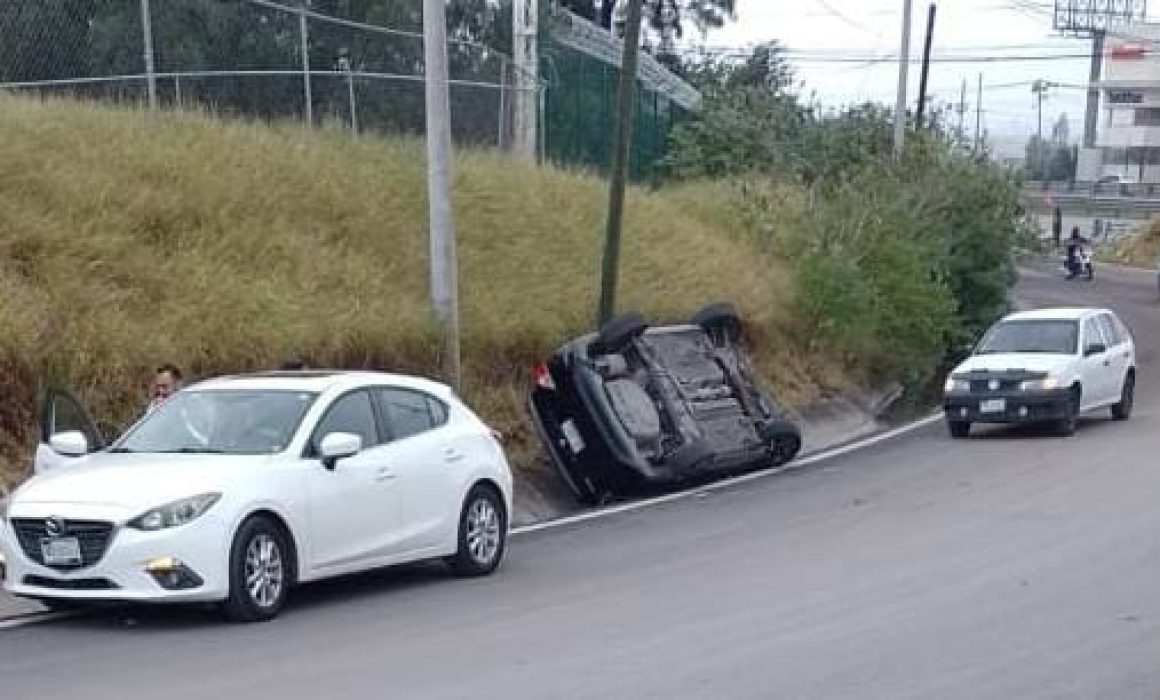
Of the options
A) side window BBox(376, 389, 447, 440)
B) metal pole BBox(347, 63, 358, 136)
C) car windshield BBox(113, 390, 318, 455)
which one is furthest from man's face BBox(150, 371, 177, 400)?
metal pole BBox(347, 63, 358, 136)

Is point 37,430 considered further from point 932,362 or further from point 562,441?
point 932,362

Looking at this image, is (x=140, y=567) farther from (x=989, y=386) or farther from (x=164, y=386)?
(x=989, y=386)

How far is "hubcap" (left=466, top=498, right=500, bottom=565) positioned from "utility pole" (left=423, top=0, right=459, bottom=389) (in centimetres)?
592

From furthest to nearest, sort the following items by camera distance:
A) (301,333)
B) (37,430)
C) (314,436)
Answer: (301,333)
(37,430)
(314,436)

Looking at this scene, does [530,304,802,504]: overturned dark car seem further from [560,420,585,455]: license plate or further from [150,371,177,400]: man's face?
[150,371,177,400]: man's face

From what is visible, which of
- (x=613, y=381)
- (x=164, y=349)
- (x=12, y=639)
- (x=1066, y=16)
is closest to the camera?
(x=12, y=639)

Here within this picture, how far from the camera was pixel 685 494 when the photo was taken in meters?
21.3

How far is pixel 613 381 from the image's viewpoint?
20.5 meters

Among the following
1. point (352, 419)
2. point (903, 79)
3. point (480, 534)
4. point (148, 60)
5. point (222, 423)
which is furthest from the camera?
point (903, 79)

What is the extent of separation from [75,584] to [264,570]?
3.77 ft

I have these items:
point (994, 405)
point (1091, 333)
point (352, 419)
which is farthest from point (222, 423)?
point (1091, 333)

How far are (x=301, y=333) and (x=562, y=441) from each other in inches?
116

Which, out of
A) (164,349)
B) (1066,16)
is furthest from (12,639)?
(1066,16)

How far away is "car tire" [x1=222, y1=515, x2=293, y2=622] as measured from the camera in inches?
462
